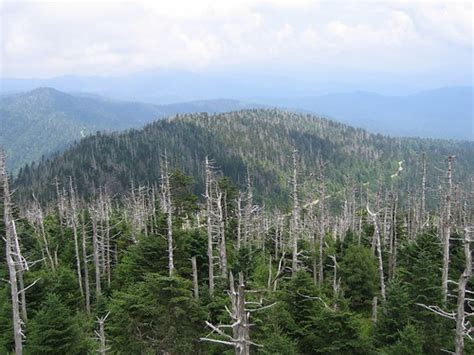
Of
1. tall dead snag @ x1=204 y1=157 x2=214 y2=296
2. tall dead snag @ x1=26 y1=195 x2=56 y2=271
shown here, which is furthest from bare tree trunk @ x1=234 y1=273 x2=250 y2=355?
tall dead snag @ x1=26 y1=195 x2=56 y2=271

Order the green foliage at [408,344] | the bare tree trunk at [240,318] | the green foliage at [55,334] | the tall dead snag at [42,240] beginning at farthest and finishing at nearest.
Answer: the tall dead snag at [42,240] → the green foliage at [55,334] → the green foliage at [408,344] → the bare tree trunk at [240,318]

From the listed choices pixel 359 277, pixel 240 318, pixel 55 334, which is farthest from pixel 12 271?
pixel 359 277

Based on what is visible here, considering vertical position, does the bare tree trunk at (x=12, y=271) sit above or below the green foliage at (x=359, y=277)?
above

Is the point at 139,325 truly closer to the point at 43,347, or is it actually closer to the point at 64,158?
the point at 43,347

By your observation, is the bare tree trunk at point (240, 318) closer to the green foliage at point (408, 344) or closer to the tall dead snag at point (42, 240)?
the green foliage at point (408, 344)

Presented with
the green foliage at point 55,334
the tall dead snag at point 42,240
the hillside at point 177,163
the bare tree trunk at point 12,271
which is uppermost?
the bare tree trunk at point 12,271

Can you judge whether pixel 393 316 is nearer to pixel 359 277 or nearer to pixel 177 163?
pixel 359 277

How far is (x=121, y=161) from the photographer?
16588cm

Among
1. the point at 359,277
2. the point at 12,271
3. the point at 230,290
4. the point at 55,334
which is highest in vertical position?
the point at 230,290

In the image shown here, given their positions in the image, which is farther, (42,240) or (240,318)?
(42,240)

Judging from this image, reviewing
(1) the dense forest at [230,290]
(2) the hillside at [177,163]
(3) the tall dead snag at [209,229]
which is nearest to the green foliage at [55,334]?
(1) the dense forest at [230,290]

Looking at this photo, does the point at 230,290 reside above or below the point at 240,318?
below

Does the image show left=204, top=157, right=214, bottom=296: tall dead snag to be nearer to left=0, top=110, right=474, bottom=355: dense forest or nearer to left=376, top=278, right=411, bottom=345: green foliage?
left=0, top=110, right=474, bottom=355: dense forest

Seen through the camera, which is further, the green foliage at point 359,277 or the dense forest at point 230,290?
the green foliage at point 359,277
